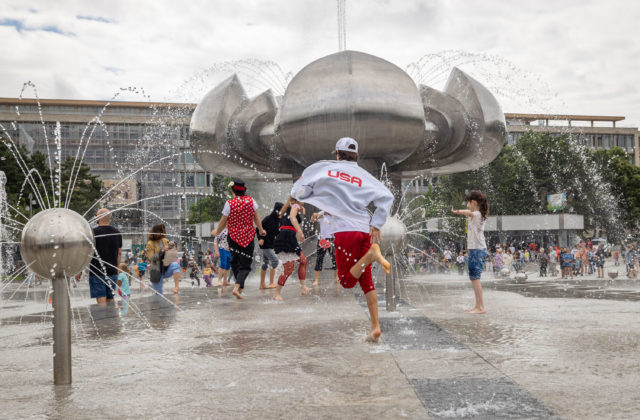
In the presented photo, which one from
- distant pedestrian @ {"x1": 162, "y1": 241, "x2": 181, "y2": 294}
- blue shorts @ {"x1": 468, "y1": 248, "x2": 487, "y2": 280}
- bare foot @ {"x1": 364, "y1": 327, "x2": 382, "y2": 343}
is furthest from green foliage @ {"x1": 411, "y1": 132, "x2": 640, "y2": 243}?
bare foot @ {"x1": 364, "y1": 327, "x2": 382, "y2": 343}

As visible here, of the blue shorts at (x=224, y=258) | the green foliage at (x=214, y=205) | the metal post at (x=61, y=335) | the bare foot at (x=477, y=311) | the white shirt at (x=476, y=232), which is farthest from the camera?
the green foliage at (x=214, y=205)

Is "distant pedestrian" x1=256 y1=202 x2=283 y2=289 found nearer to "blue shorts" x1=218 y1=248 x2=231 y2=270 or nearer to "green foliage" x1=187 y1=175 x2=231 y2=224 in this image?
"blue shorts" x1=218 y1=248 x2=231 y2=270

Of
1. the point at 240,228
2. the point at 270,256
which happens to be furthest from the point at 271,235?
the point at 240,228

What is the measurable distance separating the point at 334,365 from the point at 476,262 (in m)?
3.19

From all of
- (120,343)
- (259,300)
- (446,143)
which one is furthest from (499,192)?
(120,343)

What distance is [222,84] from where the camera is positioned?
13.1m

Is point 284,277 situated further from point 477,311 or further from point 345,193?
point 345,193

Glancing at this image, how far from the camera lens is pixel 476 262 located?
613 cm

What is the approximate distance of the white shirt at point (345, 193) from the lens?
435 cm

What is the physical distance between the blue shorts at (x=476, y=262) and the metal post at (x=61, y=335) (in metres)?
4.06

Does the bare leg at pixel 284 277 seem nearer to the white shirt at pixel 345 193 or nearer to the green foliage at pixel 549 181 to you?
the white shirt at pixel 345 193

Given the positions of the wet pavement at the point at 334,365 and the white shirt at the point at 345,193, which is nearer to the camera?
the wet pavement at the point at 334,365

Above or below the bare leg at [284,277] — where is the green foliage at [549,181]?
above

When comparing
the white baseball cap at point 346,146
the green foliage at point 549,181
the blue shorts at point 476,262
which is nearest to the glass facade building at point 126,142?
the green foliage at point 549,181
